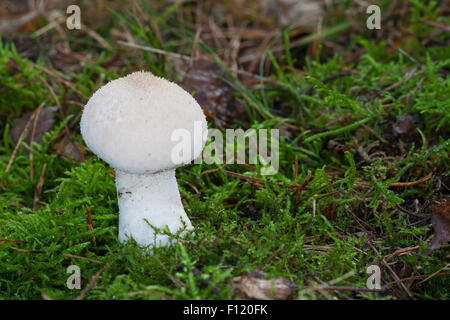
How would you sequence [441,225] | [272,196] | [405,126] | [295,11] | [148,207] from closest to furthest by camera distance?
[441,225] < [148,207] < [272,196] < [405,126] < [295,11]

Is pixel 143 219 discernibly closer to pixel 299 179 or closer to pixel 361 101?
pixel 299 179

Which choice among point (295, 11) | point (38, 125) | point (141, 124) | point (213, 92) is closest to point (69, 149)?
point (38, 125)

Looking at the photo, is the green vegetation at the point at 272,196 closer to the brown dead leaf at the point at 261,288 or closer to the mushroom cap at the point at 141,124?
the brown dead leaf at the point at 261,288

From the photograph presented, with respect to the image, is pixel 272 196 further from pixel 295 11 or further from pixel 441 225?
pixel 295 11

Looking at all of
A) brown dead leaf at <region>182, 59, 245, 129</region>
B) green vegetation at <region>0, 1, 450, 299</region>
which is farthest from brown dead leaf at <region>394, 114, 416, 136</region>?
brown dead leaf at <region>182, 59, 245, 129</region>

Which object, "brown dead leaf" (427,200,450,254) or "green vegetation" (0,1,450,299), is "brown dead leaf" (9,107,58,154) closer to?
"green vegetation" (0,1,450,299)
